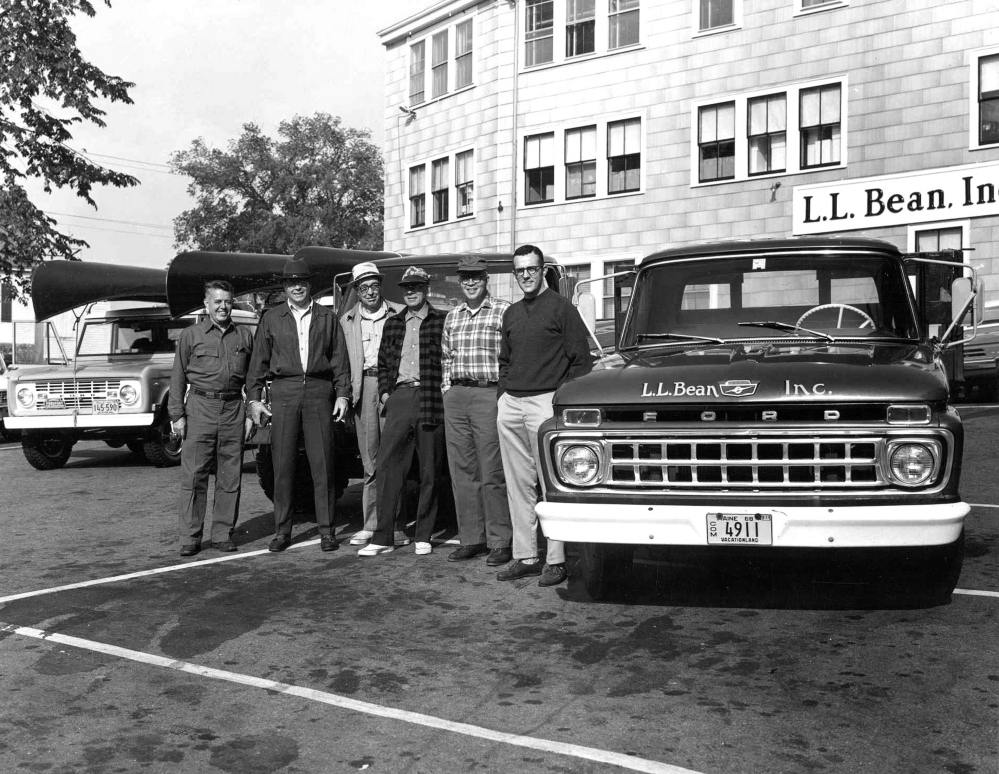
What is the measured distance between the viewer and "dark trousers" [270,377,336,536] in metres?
7.84

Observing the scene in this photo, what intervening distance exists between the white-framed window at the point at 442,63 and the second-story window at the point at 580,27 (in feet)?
9.93

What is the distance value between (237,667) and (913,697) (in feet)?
9.14


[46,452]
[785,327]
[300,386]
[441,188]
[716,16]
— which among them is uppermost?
[716,16]

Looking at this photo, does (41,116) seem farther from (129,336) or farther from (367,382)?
(367,382)

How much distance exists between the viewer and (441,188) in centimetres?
2969

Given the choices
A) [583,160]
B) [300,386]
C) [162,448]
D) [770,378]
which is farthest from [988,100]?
[770,378]

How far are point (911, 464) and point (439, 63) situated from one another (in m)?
26.2

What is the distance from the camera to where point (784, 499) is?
5.29m

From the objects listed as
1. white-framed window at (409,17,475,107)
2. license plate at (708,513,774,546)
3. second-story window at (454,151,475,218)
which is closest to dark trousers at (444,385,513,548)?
license plate at (708,513,774,546)

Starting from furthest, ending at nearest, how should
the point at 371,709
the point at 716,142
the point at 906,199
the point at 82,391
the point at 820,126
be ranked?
the point at 716,142 → the point at 820,126 → the point at 82,391 → the point at 906,199 → the point at 371,709

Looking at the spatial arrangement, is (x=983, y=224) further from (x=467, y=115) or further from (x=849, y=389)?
(x=849, y=389)

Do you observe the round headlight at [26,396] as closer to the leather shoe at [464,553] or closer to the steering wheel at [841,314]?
the leather shoe at [464,553]

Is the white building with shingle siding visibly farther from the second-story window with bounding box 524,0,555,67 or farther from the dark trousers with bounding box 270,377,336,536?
the dark trousers with bounding box 270,377,336,536

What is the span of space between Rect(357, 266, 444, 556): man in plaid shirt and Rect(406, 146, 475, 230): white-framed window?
826 inches
